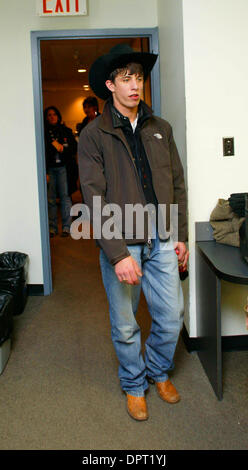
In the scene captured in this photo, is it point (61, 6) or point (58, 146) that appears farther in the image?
point (58, 146)

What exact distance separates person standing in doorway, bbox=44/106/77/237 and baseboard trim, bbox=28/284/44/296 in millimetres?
2283

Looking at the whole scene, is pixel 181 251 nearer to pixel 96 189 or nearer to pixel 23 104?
pixel 96 189

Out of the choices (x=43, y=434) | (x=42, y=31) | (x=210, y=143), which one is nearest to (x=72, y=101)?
(x=42, y=31)

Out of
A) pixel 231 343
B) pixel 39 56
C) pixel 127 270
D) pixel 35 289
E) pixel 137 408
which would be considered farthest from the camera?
pixel 35 289

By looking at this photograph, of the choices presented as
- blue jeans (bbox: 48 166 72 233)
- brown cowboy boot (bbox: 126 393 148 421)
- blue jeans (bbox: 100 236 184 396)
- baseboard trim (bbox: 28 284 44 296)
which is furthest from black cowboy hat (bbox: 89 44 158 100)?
blue jeans (bbox: 48 166 72 233)

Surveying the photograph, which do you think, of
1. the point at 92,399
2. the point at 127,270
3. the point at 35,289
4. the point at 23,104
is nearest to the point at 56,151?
the point at 23,104

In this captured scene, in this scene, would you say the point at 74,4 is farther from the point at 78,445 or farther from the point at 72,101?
the point at 72,101

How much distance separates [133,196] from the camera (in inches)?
73.8

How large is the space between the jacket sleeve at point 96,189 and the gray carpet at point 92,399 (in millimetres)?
747

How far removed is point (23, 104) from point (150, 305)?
2150 millimetres

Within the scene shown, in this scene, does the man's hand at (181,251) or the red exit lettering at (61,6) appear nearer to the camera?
the man's hand at (181,251)

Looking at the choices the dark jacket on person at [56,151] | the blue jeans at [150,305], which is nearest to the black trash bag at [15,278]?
the blue jeans at [150,305]

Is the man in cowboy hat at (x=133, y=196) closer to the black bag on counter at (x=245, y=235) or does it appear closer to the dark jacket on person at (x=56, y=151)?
the black bag on counter at (x=245, y=235)

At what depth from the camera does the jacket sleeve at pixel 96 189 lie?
181 cm
